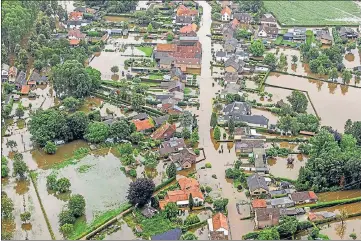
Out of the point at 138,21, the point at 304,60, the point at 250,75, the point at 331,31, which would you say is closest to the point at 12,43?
the point at 138,21

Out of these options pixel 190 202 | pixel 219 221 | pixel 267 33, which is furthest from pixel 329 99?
pixel 219 221

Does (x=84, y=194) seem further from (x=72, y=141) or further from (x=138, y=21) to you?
(x=138, y=21)

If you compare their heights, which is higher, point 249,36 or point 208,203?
point 249,36

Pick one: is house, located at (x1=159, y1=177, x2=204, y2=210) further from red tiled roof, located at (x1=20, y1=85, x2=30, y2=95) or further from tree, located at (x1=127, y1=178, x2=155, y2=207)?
red tiled roof, located at (x1=20, y1=85, x2=30, y2=95)

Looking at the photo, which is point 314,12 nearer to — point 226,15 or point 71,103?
point 226,15

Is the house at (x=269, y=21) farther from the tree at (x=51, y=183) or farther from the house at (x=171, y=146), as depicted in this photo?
the tree at (x=51, y=183)

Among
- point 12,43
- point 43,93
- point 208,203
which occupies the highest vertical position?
point 12,43

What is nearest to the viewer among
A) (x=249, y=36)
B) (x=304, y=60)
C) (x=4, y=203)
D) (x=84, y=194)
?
(x=4, y=203)
